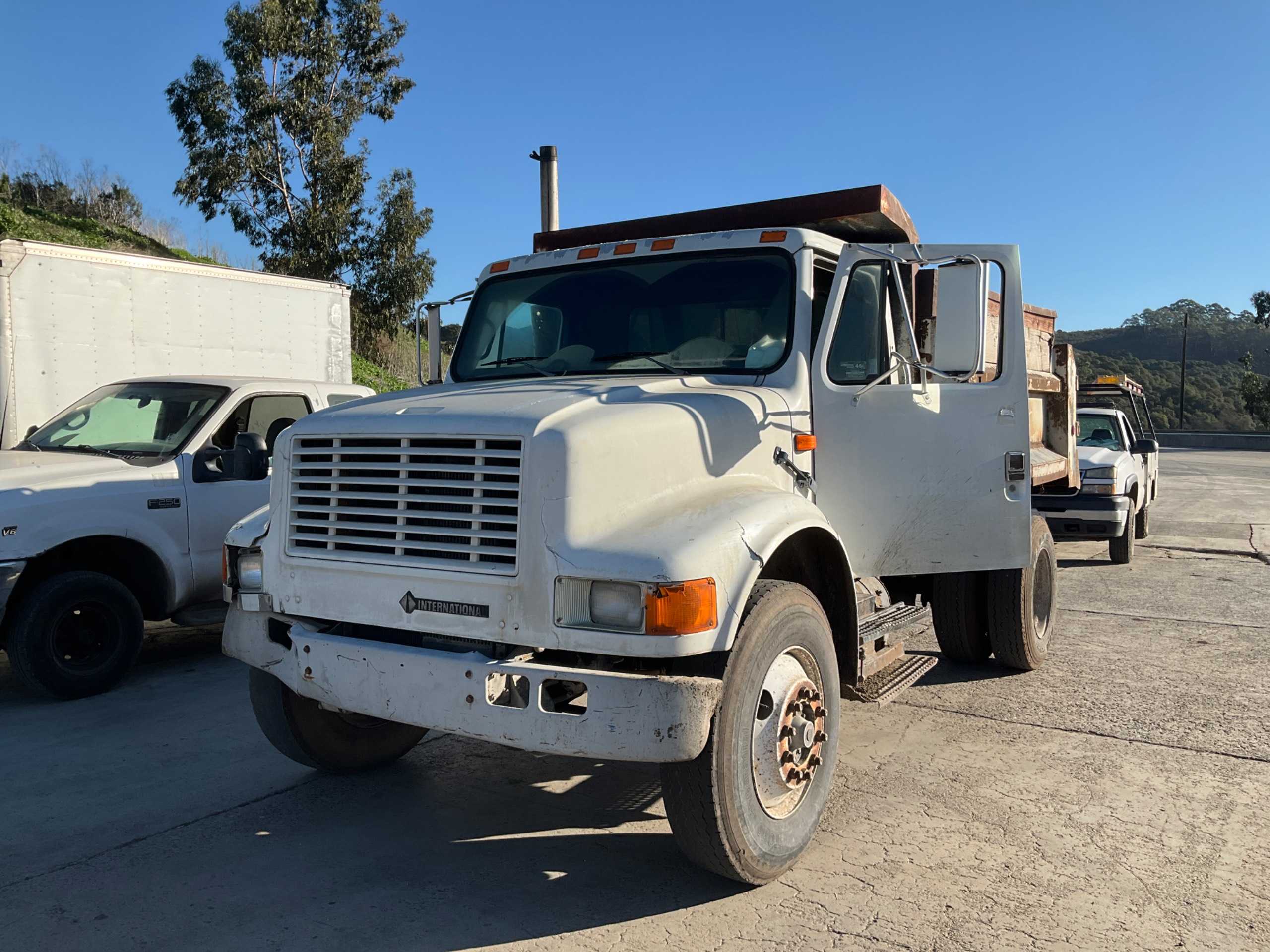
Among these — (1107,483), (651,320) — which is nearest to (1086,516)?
(1107,483)

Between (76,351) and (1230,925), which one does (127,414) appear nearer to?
(76,351)

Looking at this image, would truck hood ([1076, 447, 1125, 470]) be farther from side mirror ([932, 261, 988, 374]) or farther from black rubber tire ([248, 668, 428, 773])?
black rubber tire ([248, 668, 428, 773])

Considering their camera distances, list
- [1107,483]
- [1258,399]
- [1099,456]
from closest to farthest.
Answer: [1107,483], [1099,456], [1258,399]

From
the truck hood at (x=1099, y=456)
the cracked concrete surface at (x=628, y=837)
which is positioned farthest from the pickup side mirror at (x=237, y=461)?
the truck hood at (x=1099, y=456)

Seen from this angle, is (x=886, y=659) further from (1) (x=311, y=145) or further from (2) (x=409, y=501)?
(1) (x=311, y=145)

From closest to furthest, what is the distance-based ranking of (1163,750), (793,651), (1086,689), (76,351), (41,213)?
1. (793,651)
2. (1163,750)
3. (1086,689)
4. (76,351)
5. (41,213)

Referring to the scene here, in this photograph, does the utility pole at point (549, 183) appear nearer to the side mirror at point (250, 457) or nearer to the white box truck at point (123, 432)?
the white box truck at point (123, 432)

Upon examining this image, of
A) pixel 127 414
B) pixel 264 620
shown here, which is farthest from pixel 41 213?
pixel 264 620

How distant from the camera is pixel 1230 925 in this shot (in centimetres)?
325

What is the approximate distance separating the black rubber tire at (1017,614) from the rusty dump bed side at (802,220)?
2106mm

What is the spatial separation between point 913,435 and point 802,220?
1.32 meters

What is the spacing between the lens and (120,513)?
20.4 feet

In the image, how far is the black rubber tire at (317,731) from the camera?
4.38m

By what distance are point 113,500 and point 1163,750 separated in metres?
6.06
